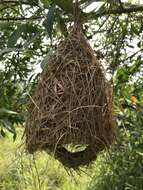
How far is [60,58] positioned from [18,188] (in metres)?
3.72

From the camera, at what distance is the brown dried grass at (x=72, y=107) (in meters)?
1.49

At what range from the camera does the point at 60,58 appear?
1.61 metres

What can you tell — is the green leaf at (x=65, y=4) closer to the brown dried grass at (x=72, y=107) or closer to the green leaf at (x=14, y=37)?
the brown dried grass at (x=72, y=107)

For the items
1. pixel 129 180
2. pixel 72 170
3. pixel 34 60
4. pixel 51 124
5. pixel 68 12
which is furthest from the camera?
pixel 129 180

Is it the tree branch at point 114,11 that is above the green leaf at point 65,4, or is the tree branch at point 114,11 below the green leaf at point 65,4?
below

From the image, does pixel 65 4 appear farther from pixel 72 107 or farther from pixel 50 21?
pixel 72 107

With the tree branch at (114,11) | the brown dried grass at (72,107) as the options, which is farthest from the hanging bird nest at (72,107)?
the tree branch at (114,11)

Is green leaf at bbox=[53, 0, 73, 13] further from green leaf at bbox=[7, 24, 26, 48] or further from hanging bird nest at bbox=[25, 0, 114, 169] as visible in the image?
green leaf at bbox=[7, 24, 26, 48]

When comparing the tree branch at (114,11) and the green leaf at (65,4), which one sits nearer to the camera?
the green leaf at (65,4)

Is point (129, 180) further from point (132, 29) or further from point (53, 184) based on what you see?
point (132, 29)

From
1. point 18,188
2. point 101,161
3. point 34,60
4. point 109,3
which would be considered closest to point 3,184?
point 18,188

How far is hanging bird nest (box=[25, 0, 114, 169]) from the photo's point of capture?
1488 millimetres

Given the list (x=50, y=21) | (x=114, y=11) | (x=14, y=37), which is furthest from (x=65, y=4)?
(x=114, y=11)

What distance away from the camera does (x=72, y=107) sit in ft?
4.94
